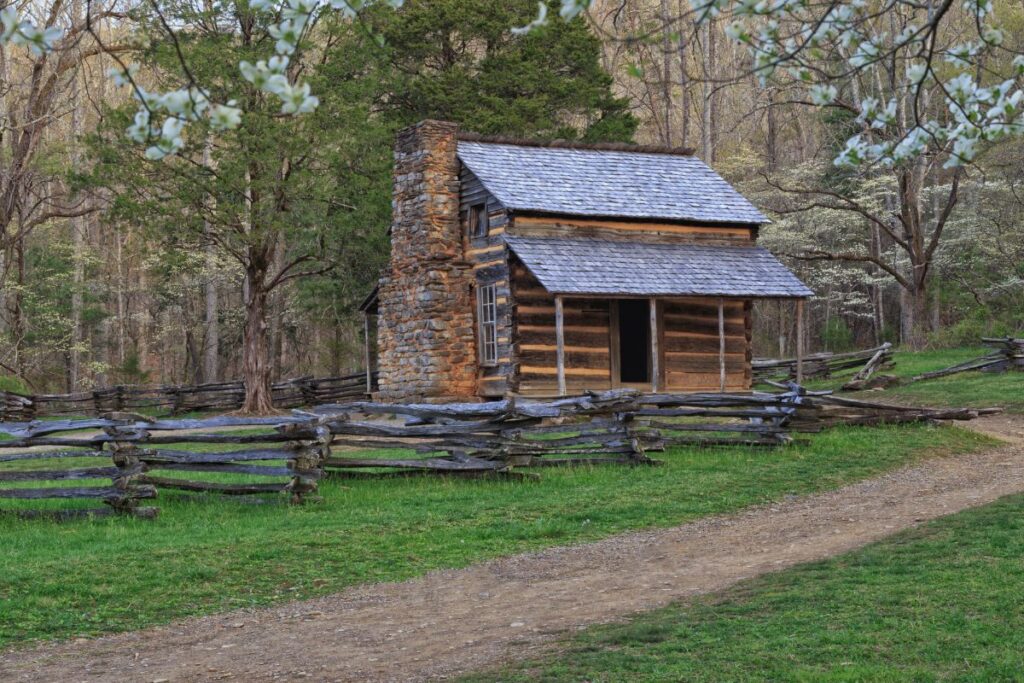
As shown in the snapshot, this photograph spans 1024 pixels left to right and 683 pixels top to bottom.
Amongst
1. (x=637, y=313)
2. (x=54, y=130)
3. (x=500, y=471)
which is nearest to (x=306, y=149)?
(x=637, y=313)

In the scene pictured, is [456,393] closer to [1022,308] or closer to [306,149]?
[306,149]

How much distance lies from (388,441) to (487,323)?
992 cm

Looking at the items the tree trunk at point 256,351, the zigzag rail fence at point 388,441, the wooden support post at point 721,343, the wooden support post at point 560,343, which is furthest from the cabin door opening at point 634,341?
the tree trunk at point 256,351

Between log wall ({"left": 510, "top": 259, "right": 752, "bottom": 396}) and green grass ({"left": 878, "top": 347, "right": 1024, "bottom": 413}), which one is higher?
log wall ({"left": 510, "top": 259, "right": 752, "bottom": 396})

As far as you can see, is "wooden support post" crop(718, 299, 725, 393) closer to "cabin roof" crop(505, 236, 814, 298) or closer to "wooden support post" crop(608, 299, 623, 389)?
"cabin roof" crop(505, 236, 814, 298)

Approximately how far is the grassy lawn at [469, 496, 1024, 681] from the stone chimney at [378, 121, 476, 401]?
15.9m

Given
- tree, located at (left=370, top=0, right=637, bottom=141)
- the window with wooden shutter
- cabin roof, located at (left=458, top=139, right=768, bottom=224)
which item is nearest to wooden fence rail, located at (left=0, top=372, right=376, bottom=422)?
tree, located at (left=370, top=0, right=637, bottom=141)

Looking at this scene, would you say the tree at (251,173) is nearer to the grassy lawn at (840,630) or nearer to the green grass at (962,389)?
the green grass at (962,389)

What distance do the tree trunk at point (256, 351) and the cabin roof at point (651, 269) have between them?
9.36 metres

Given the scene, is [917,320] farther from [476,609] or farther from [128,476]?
[476,609]

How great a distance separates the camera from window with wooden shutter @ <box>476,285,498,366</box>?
2527 centimetres

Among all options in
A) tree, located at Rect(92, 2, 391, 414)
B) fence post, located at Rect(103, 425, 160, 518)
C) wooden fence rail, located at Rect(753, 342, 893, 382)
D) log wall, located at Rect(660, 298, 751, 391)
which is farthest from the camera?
wooden fence rail, located at Rect(753, 342, 893, 382)

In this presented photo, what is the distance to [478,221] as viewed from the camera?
2589 centimetres

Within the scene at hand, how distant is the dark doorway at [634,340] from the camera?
87.1 feet
